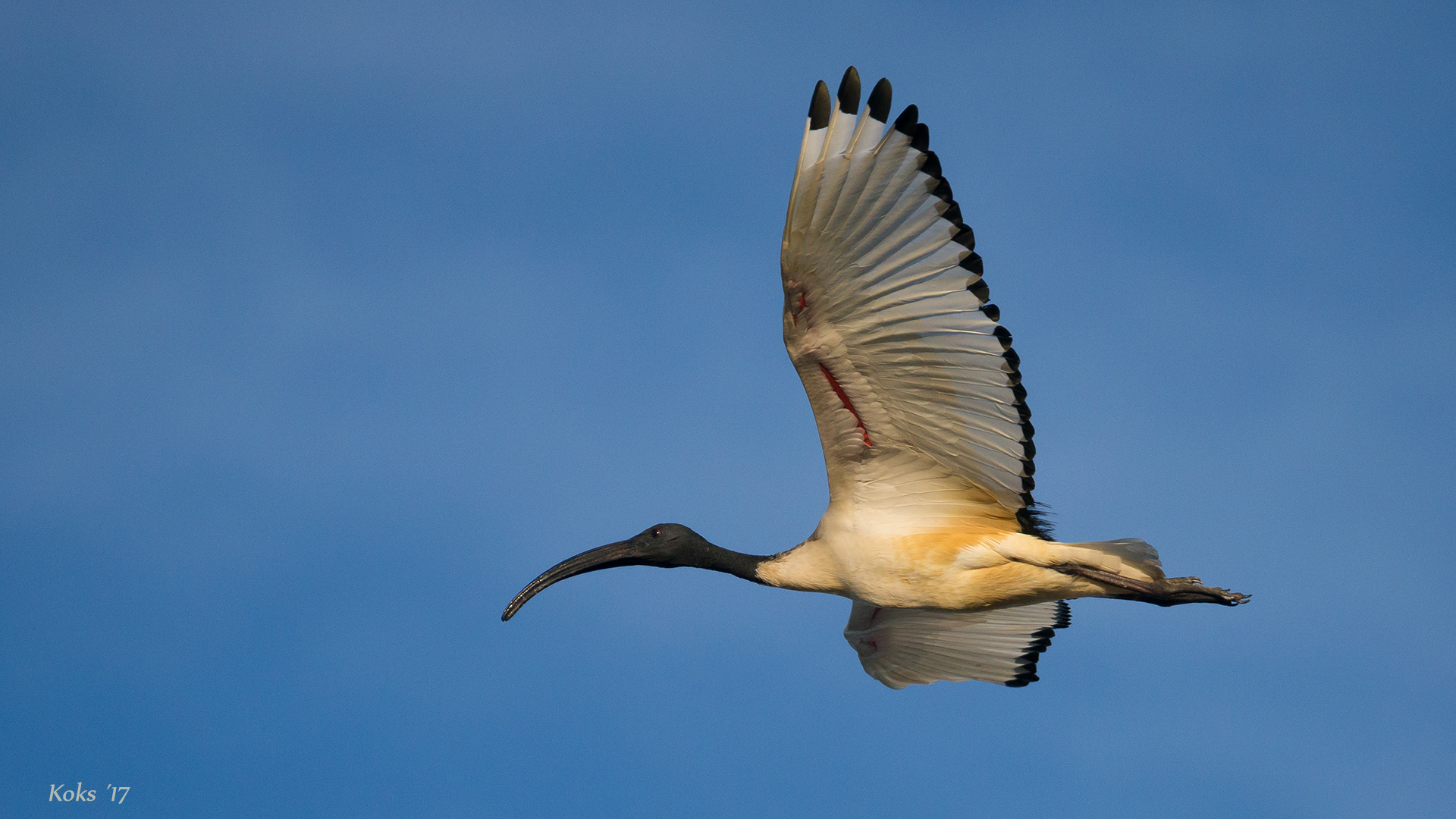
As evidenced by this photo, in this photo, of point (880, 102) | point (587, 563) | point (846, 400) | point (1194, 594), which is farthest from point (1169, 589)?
point (587, 563)

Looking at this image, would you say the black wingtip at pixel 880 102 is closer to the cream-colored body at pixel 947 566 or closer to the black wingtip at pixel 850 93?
the black wingtip at pixel 850 93

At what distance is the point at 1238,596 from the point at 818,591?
10.5 feet

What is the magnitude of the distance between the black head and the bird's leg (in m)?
3.18

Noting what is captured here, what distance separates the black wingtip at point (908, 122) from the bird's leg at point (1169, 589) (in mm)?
3442

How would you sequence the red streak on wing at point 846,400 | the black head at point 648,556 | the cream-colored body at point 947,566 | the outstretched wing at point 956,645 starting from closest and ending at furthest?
the red streak on wing at point 846,400, the cream-colored body at point 947,566, the black head at point 648,556, the outstretched wing at point 956,645

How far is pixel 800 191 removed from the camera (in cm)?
809

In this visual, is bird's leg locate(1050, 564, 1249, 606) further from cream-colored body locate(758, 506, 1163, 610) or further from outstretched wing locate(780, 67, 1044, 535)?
outstretched wing locate(780, 67, 1044, 535)

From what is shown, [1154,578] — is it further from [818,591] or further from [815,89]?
[815,89]

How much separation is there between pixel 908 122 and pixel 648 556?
4.98 m

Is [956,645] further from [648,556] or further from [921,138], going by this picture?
[921,138]

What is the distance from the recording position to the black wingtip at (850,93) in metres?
8.03

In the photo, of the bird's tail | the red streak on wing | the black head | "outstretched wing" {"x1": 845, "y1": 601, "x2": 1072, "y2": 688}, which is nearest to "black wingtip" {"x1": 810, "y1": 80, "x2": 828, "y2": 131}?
the red streak on wing

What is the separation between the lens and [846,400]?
9312mm

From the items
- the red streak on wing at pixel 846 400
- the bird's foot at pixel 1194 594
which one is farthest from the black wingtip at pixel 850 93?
the bird's foot at pixel 1194 594
